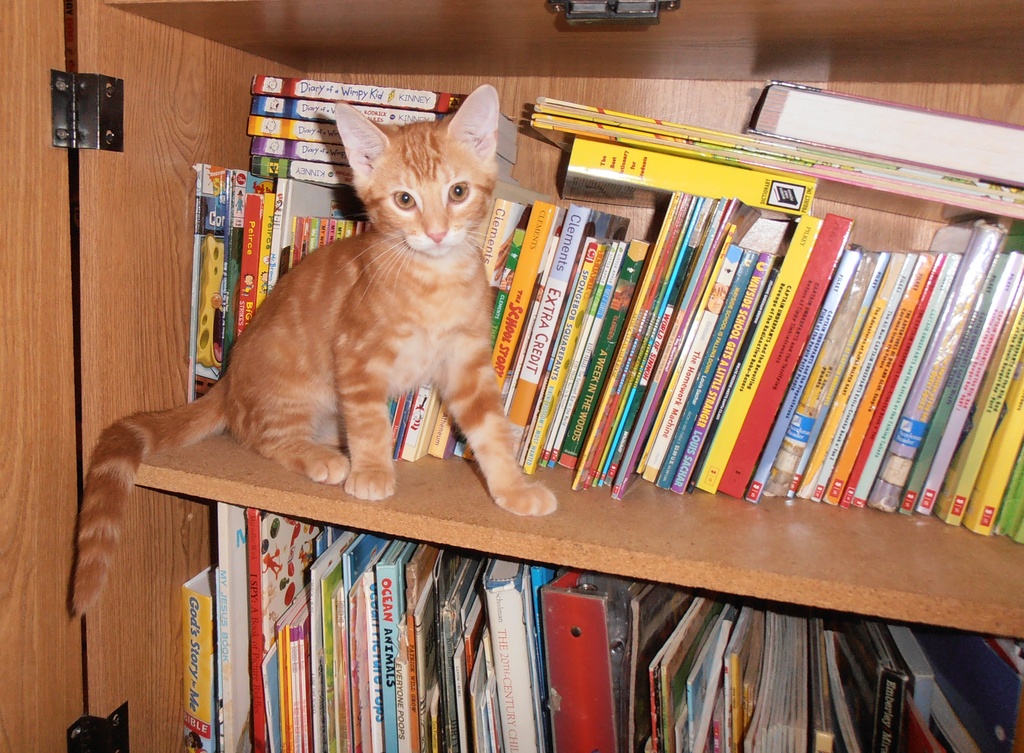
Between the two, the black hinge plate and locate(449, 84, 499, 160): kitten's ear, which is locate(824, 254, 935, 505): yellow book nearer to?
locate(449, 84, 499, 160): kitten's ear

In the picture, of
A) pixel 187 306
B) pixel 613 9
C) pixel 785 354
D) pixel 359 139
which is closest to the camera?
pixel 613 9

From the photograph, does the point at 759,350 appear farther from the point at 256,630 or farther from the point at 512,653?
the point at 256,630

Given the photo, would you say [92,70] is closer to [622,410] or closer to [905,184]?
[622,410]

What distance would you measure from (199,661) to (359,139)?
0.89 m

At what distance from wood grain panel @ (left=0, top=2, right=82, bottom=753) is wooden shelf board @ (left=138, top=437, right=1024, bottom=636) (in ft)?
0.44

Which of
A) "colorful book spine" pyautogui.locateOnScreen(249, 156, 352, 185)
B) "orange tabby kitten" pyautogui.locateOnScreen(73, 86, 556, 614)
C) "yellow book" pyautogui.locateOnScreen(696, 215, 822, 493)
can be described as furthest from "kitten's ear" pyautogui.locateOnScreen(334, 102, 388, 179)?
"yellow book" pyautogui.locateOnScreen(696, 215, 822, 493)

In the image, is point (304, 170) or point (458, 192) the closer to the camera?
point (458, 192)

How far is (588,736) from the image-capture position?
857mm

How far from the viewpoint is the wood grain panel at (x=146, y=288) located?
88cm

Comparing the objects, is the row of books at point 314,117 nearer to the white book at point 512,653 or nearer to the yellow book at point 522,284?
the yellow book at point 522,284

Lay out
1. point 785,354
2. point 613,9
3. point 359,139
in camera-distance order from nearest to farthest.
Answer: point 613,9
point 785,354
point 359,139

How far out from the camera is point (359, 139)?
37.4 inches

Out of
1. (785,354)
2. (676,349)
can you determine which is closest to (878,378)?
(785,354)

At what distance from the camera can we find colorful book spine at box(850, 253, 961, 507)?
2.64 feet
